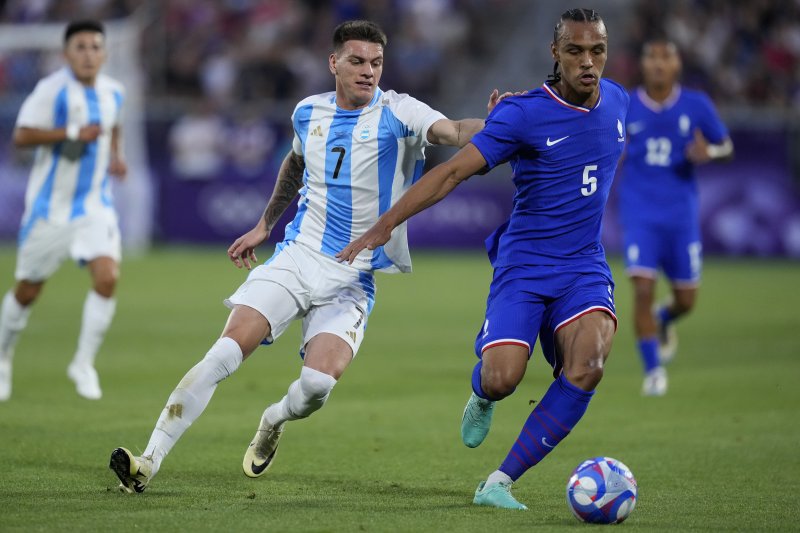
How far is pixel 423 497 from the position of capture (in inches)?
266

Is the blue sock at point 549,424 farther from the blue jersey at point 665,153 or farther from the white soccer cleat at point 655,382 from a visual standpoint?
the blue jersey at point 665,153

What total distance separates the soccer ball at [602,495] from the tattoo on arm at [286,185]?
2.48m

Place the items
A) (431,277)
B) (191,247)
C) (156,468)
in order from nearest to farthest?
(156,468)
(431,277)
(191,247)

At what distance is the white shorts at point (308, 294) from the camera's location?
704cm

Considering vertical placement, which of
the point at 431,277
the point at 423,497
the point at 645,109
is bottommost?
the point at 431,277

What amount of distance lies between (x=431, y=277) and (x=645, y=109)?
30.7 feet

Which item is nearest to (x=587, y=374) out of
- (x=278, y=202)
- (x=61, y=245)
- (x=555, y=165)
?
(x=555, y=165)

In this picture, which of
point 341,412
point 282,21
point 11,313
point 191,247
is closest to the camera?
point 341,412

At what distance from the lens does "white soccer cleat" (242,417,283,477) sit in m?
7.34

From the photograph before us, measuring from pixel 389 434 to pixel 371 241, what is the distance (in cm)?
288

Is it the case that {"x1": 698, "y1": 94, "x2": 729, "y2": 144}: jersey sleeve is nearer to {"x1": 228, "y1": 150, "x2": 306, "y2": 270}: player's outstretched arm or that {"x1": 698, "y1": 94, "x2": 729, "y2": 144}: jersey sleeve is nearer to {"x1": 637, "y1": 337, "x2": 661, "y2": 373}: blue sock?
{"x1": 637, "y1": 337, "x2": 661, "y2": 373}: blue sock

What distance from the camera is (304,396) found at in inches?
278

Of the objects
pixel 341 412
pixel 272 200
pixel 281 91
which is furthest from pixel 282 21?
pixel 272 200

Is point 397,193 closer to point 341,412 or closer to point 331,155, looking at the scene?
point 331,155
